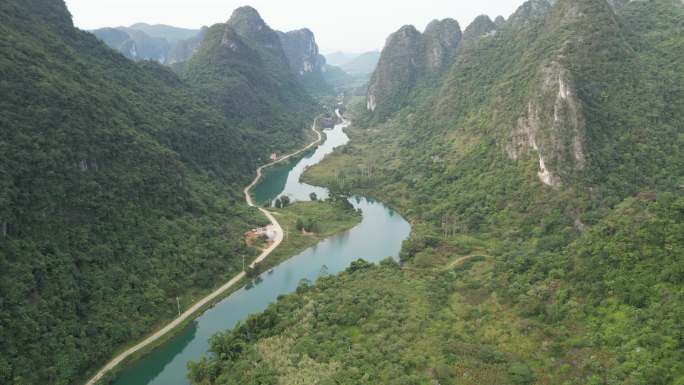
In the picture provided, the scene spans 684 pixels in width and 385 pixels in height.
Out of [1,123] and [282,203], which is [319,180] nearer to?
[282,203]

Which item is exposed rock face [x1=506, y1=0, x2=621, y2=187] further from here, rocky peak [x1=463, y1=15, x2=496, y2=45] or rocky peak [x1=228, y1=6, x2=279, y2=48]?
rocky peak [x1=228, y1=6, x2=279, y2=48]

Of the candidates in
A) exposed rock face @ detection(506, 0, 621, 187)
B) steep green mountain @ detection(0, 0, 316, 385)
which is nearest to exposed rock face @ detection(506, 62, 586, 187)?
exposed rock face @ detection(506, 0, 621, 187)

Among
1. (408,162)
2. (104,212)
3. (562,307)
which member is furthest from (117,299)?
(408,162)

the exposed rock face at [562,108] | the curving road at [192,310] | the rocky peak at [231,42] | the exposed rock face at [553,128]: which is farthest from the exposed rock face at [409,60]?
the curving road at [192,310]

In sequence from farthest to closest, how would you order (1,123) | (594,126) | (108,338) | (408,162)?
(408,162) < (594,126) < (1,123) < (108,338)

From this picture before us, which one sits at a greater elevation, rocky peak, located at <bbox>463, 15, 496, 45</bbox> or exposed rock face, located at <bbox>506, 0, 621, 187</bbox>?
rocky peak, located at <bbox>463, 15, 496, 45</bbox>

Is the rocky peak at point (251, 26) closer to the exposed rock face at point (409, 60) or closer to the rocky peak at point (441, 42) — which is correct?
the exposed rock face at point (409, 60)
